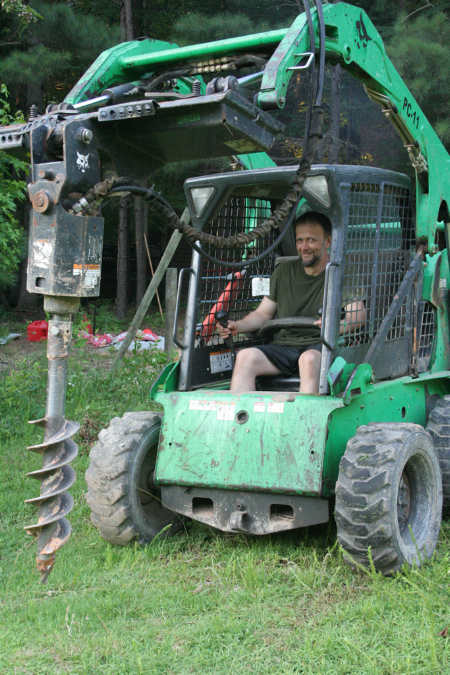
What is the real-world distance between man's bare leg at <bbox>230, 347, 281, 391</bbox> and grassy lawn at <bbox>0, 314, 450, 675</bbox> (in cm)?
90

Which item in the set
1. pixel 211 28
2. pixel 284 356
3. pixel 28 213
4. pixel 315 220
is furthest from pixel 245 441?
A: pixel 28 213

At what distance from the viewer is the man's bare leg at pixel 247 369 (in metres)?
4.33

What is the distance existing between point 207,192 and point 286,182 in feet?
1.67

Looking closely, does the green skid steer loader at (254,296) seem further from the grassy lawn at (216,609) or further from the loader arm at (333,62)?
the grassy lawn at (216,609)

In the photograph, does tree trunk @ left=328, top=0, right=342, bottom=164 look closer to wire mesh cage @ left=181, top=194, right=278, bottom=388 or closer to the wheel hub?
wire mesh cage @ left=181, top=194, right=278, bottom=388

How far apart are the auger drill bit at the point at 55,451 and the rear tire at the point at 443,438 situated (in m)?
2.33

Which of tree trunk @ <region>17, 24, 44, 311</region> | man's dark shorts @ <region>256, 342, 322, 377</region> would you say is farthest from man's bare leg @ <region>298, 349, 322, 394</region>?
Answer: tree trunk @ <region>17, 24, 44, 311</region>

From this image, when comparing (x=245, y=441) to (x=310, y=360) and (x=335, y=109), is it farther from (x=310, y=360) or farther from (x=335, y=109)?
(x=335, y=109)

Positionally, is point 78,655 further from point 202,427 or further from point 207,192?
point 207,192

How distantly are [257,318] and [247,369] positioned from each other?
2.10ft

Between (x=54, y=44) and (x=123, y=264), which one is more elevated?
(x=54, y=44)

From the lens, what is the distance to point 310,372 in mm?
4039

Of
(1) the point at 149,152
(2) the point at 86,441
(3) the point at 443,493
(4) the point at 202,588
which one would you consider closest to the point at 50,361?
(1) the point at 149,152

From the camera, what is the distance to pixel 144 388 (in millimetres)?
7059
